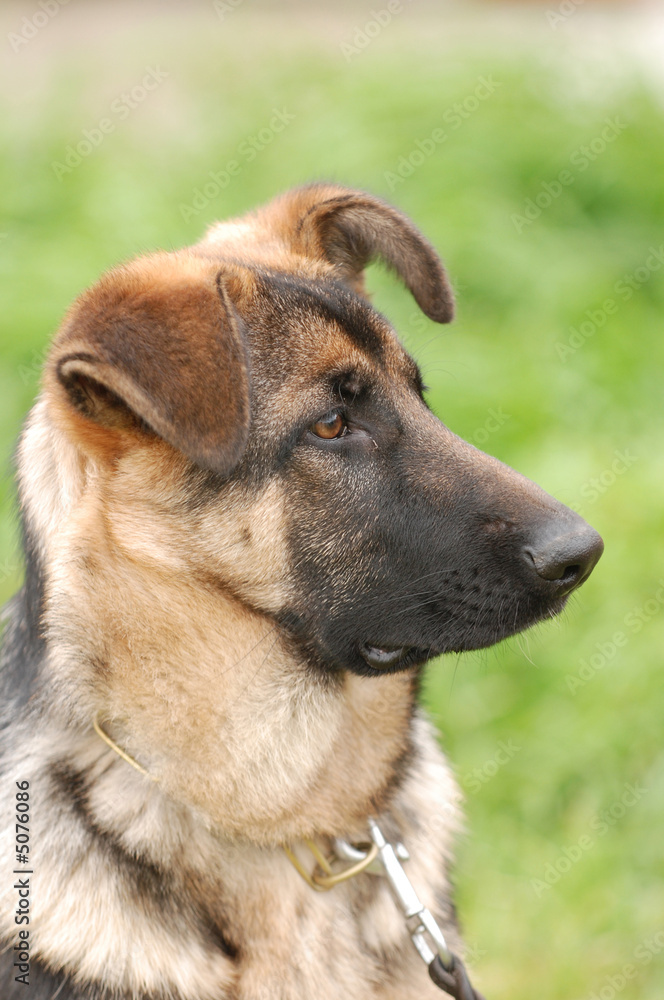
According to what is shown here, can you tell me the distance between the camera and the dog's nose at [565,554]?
2.80m

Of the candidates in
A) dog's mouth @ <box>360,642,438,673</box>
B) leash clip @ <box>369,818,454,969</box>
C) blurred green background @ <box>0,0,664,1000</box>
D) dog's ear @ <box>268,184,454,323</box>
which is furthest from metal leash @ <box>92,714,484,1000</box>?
dog's ear @ <box>268,184,454,323</box>

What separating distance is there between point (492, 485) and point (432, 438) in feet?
0.81

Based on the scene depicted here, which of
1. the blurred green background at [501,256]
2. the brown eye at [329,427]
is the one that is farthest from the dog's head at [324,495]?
the blurred green background at [501,256]

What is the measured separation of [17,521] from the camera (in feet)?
10.5

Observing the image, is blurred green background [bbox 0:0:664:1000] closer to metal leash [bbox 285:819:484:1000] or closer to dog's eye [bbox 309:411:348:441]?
metal leash [bbox 285:819:484:1000]

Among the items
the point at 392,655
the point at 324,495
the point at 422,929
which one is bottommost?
the point at 422,929

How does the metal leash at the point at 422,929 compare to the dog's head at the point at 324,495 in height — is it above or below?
below

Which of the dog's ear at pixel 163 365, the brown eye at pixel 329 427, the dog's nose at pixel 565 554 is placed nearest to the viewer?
the dog's ear at pixel 163 365

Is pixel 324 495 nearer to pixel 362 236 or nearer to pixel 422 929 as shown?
pixel 362 236

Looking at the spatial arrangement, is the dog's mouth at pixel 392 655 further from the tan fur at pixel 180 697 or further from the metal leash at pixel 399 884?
the metal leash at pixel 399 884

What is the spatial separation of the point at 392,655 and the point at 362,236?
1.56m

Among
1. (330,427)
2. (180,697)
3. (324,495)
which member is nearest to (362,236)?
(330,427)

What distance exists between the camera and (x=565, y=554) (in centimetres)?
280

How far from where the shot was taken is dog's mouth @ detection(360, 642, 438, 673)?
303 centimetres
